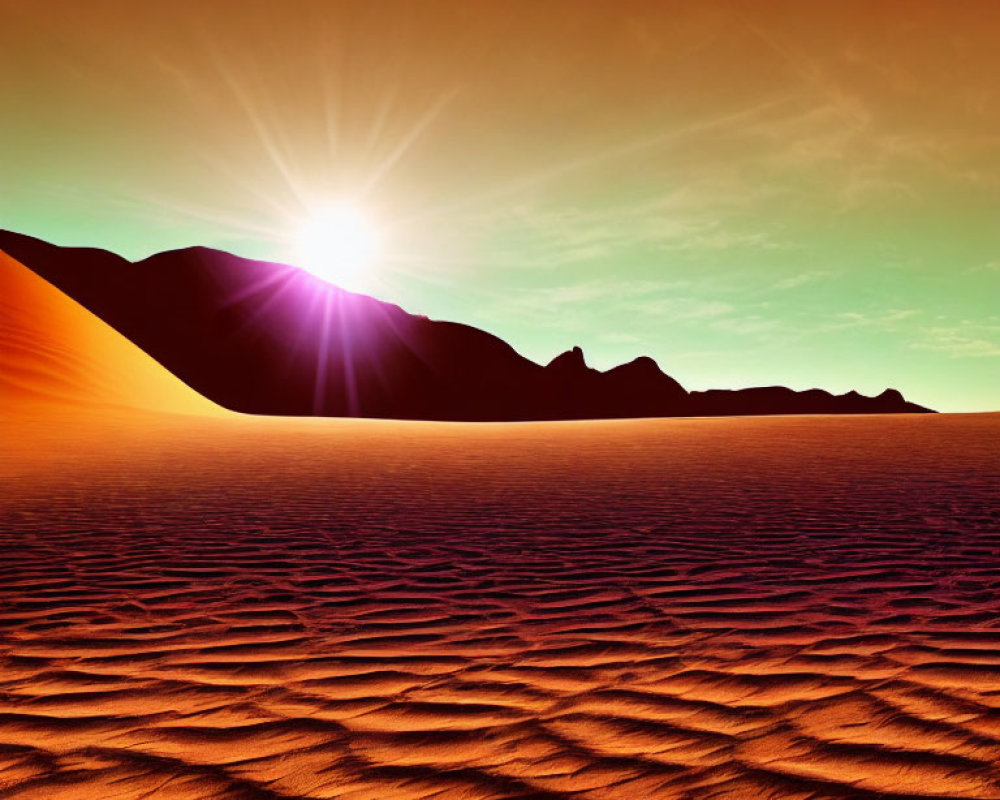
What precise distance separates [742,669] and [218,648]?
249 cm

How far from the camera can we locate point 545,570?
5.76 m

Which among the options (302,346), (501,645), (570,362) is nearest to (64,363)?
(501,645)

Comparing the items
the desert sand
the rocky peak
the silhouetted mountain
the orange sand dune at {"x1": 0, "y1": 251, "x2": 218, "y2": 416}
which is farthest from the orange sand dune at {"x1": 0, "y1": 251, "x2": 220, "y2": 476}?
the rocky peak

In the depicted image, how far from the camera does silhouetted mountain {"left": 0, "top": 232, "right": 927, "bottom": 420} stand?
106 m

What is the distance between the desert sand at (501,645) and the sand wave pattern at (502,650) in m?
0.02

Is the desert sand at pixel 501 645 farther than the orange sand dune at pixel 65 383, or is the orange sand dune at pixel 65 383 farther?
the orange sand dune at pixel 65 383

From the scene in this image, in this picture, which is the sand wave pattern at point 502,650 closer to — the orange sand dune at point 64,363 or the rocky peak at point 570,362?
the orange sand dune at point 64,363

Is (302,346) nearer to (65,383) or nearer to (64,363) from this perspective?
(64,363)

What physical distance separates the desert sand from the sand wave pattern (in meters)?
0.02

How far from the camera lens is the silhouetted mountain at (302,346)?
106 meters

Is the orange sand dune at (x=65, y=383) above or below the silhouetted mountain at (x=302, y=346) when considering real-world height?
below

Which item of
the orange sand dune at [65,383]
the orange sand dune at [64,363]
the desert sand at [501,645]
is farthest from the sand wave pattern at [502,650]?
the orange sand dune at [64,363]

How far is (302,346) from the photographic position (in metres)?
113

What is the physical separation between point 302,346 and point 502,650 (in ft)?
371
